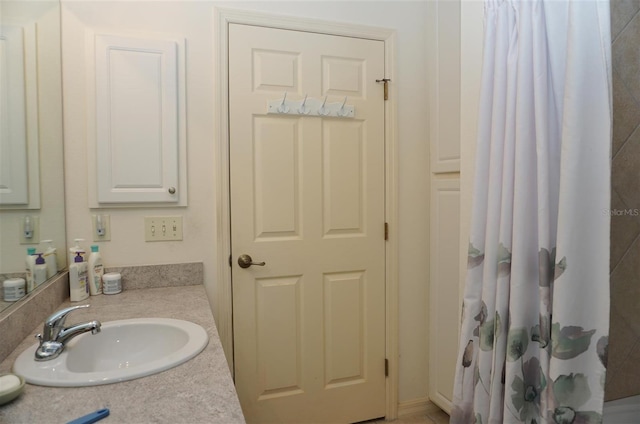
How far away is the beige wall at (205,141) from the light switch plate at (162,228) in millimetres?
24

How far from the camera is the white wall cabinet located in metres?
1.60

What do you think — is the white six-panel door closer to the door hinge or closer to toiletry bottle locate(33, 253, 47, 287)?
the door hinge

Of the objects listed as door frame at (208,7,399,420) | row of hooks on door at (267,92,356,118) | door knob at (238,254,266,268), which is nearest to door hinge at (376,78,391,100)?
door frame at (208,7,399,420)

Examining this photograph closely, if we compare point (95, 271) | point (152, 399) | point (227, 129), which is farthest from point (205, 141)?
point (152, 399)

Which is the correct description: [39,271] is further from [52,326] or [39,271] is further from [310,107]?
[310,107]

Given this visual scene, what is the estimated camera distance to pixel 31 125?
130 cm

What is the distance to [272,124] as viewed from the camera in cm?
183

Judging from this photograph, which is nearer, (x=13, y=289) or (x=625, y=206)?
(x=13, y=289)

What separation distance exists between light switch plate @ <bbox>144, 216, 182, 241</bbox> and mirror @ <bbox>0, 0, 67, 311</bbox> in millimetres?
313

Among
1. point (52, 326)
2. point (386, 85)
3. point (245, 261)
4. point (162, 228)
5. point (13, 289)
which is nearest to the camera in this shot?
point (52, 326)

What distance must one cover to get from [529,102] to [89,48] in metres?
1.65

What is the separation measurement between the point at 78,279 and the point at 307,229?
3.17ft

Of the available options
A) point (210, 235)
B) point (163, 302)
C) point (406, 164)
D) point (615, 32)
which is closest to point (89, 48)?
point (210, 235)

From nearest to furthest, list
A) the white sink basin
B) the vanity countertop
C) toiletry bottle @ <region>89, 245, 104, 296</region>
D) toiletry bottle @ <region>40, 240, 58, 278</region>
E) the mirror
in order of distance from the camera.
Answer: the vanity countertop < the white sink basin < the mirror < toiletry bottle @ <region>40, 240, 58, 278</region> < toiletry bottle @ <region>89, 245, 104, 296</region>
